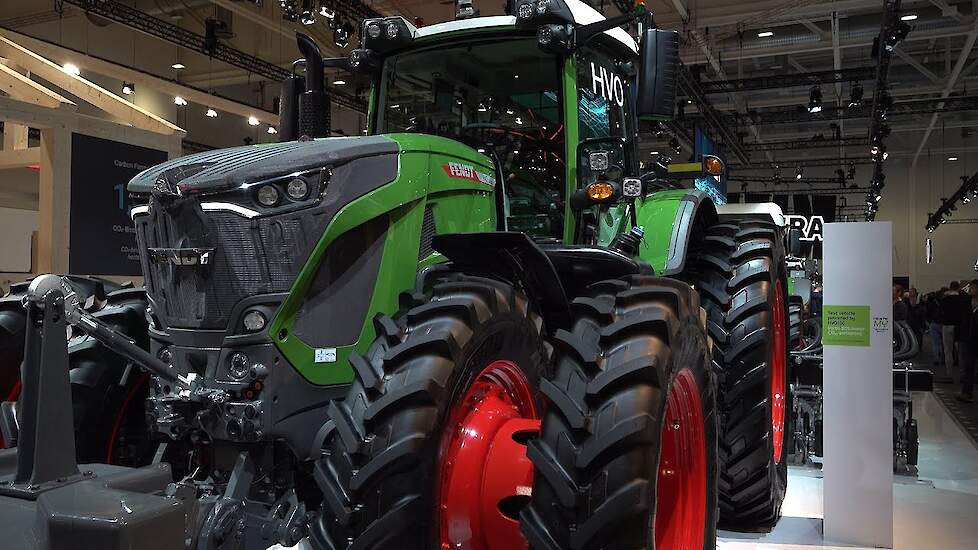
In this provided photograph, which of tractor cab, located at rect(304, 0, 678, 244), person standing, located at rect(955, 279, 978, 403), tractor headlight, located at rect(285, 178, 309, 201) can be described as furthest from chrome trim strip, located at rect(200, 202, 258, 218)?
person standing, located at rect(955, 279, 978, 403)

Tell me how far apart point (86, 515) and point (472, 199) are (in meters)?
1.95

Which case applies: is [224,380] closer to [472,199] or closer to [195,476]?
[195,476]

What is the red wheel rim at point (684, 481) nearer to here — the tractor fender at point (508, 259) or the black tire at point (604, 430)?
the black tire at point (604, 430)

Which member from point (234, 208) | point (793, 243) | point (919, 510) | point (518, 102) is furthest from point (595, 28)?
point (793, 243)

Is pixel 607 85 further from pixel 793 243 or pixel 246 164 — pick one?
pixel 793 243

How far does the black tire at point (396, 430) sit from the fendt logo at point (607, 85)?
5.63 ft

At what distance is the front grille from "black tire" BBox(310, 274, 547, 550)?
1.12ft

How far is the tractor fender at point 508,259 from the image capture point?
2836mm

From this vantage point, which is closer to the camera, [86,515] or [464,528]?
[86,515]

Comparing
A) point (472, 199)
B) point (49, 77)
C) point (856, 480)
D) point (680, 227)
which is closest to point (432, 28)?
point (472, 199)

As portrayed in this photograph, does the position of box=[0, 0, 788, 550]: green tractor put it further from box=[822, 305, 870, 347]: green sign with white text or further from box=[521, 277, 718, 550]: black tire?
box=[822, 305, 870, 347]: green sign with white text

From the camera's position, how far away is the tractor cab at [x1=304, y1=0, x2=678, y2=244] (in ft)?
12.1

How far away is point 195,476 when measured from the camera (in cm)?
260

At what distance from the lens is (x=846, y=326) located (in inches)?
191
